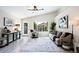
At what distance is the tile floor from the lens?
323 cm

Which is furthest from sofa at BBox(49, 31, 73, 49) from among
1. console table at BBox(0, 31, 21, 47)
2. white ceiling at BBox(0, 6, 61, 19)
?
console table at BBox(0, 31, 21, 47)

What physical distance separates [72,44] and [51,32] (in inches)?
30.0

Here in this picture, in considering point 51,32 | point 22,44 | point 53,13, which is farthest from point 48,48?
point 53,13

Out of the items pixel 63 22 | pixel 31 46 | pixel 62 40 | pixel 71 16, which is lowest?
pixel 31 46

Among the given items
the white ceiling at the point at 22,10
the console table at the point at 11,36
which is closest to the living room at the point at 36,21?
the white ceiling at the point at 22,10

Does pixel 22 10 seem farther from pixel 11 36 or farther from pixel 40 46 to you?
pixel 40 46

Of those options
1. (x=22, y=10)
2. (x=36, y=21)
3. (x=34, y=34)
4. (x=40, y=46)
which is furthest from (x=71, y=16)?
(x=22, y=10)

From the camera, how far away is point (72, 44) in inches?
134

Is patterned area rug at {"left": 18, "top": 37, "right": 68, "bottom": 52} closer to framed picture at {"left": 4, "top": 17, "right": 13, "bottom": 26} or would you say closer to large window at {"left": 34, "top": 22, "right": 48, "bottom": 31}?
large window at {"left": 34, "top": 22, "right": 48, "bottom": 31}

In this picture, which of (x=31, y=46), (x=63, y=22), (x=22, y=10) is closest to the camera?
(x=22, y=10)

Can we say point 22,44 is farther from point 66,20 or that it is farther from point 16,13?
point 66,20

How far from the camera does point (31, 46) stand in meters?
3.43
